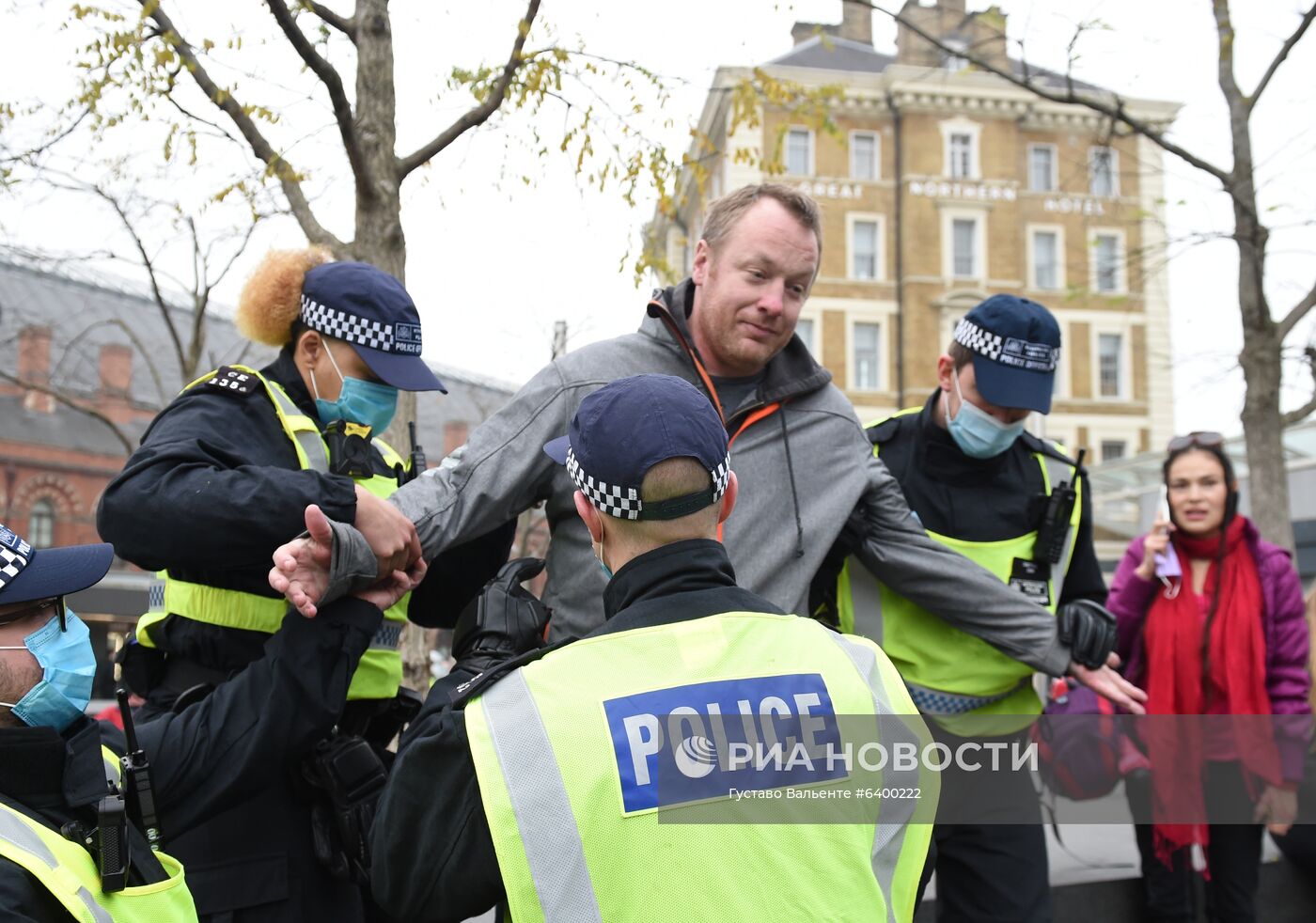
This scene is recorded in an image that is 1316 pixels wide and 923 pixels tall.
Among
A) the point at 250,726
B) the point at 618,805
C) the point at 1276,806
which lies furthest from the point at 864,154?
the point at 618,805

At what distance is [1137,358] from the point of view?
131 ft

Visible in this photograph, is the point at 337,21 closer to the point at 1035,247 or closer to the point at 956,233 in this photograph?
the point at 956,233

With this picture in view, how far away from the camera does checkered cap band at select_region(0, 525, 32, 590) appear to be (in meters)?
2.15

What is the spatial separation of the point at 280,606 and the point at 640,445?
1.19m

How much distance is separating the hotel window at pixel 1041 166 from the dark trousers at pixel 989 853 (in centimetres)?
4007

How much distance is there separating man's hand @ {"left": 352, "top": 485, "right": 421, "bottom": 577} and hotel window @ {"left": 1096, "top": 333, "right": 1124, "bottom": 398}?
133 feet

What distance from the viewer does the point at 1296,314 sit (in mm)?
7852

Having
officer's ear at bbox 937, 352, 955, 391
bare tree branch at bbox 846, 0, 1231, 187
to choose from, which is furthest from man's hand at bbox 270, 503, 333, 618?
bare tree branch at bbox 846, 0, 1231, 187

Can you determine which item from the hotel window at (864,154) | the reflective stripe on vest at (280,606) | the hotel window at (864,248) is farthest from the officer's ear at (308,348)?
the hotel window at (864,154)

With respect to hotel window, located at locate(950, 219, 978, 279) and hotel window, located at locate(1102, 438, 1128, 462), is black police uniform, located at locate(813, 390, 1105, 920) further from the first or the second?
hotel window, located at locate(1102, 438, 1128, 462)

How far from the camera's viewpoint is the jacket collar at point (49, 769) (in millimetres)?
2039

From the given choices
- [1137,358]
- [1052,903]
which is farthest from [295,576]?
[1137,358]

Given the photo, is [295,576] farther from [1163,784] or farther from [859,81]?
[859,81]

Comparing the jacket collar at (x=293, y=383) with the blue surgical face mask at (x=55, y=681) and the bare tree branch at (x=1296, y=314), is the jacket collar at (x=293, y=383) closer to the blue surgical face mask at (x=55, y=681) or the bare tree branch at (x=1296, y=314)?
the blue surgical face mask at (x=55, y=681)
